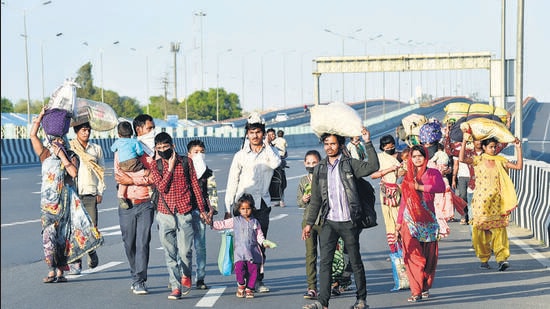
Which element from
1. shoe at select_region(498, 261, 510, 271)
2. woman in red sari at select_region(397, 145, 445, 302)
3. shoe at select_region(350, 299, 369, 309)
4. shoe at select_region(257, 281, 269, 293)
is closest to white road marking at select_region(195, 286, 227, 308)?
shoe at select_region(257, 281, 269, 293)

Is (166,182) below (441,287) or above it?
above

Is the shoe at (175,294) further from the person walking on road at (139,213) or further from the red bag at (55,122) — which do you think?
the red bag at (55,122)

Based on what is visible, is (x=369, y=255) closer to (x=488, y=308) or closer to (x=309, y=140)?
(x=488, y=308)

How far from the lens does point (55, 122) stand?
10.0m

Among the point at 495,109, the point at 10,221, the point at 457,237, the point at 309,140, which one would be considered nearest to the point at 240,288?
the point at 457,237

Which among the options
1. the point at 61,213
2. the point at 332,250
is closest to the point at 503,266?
the point at 332,250

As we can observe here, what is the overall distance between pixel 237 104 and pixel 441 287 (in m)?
182

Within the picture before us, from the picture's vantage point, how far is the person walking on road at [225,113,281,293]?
9.71 metres

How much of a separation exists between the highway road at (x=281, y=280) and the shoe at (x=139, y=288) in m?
0.07

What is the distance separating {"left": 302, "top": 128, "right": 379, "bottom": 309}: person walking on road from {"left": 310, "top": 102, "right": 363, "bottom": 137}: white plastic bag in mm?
66

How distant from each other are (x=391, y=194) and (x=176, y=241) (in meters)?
3.03

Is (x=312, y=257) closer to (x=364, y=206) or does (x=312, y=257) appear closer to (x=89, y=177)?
(x=364, y=206)

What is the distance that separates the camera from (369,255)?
13.3 metres

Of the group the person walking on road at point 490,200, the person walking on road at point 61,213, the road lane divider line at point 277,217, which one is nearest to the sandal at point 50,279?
the person walking on road at point 61,213
